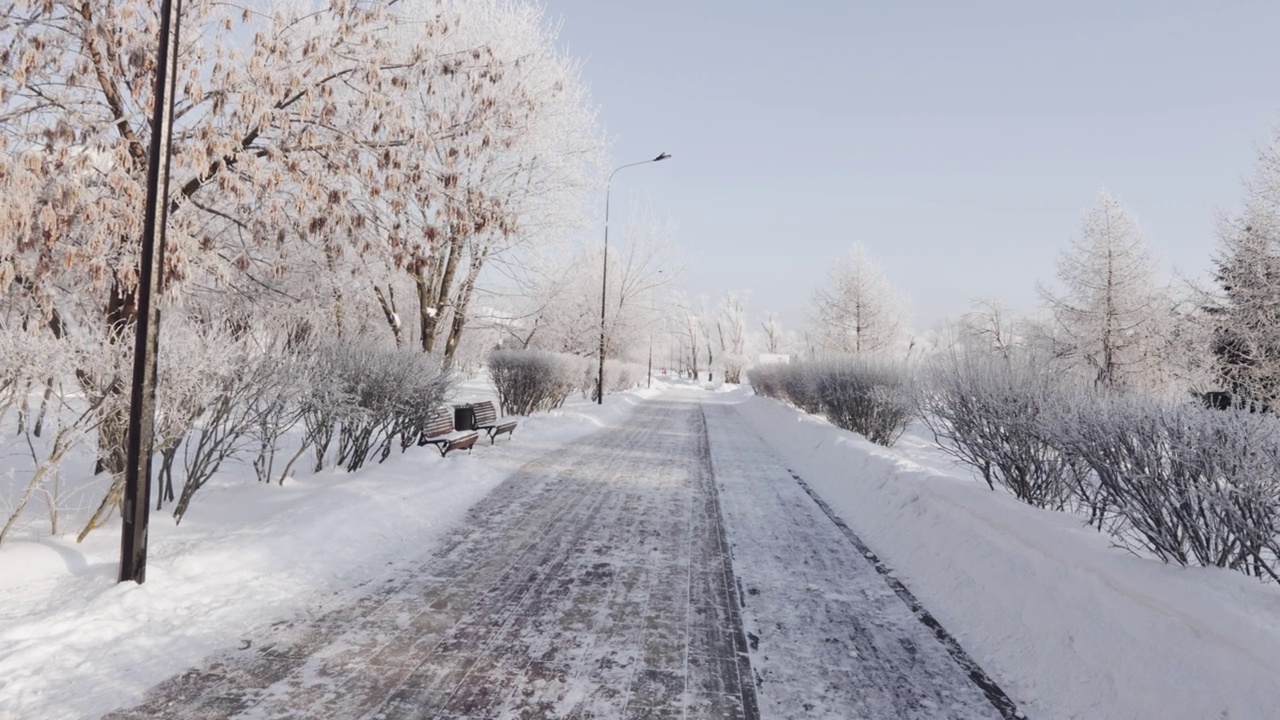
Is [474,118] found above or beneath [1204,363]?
above

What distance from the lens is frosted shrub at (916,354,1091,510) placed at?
686cm

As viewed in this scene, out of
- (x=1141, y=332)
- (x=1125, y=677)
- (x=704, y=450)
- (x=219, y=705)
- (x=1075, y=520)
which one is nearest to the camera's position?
(x=219, y=705)

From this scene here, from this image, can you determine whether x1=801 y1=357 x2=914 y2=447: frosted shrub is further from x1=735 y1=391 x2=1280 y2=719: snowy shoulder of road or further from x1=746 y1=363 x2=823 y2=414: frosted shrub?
x1=735 y1=391 x2=1280 y2=719: snowy shoulder of road

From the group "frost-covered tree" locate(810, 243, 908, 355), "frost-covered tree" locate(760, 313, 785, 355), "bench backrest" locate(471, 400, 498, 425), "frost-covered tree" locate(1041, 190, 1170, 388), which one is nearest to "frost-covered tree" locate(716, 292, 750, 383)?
"frost-covered tree" locate(760, 313, 785, 355)

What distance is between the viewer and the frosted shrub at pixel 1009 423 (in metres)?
6.86

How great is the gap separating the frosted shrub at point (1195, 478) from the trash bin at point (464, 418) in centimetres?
1073

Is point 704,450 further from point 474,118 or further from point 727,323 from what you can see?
point 727,323

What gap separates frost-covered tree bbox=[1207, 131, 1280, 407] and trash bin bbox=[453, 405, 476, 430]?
649 inches

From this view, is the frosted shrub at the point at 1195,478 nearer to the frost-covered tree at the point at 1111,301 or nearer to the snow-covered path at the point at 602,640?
the snow-covered path at the point at 602,640

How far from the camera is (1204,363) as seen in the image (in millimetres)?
17219

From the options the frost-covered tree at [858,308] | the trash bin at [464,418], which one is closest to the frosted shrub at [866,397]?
the trash bin at [464,418]

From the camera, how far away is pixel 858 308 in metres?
39.7

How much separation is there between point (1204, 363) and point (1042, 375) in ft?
45.9

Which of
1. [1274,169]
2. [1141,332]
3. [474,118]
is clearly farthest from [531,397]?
[1141,332]
